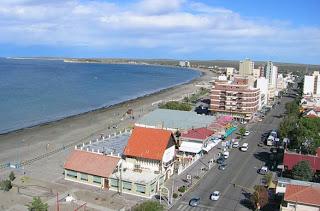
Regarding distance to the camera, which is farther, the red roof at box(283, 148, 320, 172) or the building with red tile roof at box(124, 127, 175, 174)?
the red roof at box(283, 148, 320, 172)

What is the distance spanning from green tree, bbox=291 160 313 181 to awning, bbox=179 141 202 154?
647 inches

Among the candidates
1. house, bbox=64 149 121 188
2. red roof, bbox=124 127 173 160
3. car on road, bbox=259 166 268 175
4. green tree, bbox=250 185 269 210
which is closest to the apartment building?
car on road, bbox=259 166 268 175

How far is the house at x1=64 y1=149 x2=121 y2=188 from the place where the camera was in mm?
46812

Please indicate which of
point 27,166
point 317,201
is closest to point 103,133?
point 27,166

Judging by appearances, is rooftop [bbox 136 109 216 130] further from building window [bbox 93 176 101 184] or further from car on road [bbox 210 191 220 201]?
building window [bbox 93 176 101 184]

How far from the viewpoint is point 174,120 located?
7462cm

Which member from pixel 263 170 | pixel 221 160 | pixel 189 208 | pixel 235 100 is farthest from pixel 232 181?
pixel 235 100

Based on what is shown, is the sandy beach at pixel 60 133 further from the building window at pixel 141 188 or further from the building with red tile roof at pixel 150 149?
the building window at pixel 141 188

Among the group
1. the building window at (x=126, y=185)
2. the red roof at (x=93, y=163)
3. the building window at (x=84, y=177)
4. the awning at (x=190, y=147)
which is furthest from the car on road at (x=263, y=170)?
the building window at (x=84, y=177)

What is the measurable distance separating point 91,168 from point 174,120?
29317 millimetres

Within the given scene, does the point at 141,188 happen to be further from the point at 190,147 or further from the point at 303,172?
the point at 303,172

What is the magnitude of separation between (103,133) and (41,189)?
34.0 metres

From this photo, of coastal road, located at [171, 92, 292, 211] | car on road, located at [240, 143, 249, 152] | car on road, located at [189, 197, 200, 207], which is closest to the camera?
car on road, located at [189, 197, 200, 207]

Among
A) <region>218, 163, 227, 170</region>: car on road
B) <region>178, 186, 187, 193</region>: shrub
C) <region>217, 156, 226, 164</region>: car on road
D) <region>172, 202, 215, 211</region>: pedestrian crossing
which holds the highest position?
<region>178, 186, 187, 193</region>: shrub
